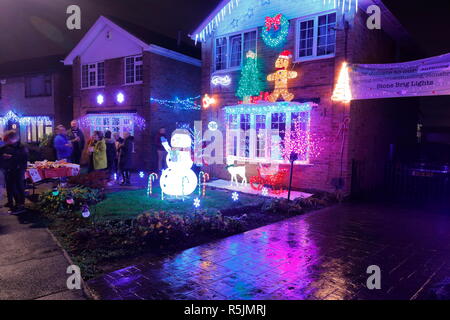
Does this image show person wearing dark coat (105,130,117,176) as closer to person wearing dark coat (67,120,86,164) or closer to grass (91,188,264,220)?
person wearing dark coat (67,120,86,164)

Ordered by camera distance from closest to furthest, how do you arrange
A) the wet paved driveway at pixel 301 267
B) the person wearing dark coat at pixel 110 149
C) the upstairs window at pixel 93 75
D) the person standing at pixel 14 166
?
the wet paved driveway at pixel 301 267
the person standing at pixel 14 166
the person wearing dark coat at pixel 110 149
the upstairs window at pixel 93 75

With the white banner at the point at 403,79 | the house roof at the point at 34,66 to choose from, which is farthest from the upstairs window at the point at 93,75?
the white banner at the point at 403,79

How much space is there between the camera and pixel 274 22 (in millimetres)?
11727

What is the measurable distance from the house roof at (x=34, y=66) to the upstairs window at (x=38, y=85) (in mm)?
536

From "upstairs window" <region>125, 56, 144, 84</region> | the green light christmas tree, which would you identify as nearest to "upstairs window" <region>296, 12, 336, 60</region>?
the green light christmas tree

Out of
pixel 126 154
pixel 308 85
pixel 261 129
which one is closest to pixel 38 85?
pixel 126 154

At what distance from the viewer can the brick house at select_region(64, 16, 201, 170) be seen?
674 inches

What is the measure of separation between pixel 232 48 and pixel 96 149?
6.46m

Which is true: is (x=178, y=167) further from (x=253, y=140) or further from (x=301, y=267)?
(x=301, y=267)

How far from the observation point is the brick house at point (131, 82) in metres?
17.1

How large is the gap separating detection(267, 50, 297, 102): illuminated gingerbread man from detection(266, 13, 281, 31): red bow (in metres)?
0.99

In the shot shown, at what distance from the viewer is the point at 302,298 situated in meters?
4.07

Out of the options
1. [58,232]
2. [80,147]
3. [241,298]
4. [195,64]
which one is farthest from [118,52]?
[241,298]

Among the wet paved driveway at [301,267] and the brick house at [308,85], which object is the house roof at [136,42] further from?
the wet paved driveway at [301,267]
